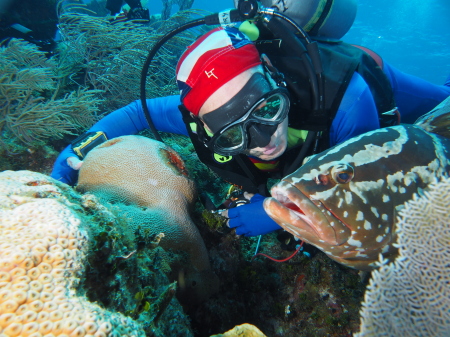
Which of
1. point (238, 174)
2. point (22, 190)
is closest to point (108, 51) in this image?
point (238, 174)

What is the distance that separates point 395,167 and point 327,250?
89 centimetres

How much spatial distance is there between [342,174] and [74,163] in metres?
3.13

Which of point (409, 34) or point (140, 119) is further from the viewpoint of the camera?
point (409, 34)

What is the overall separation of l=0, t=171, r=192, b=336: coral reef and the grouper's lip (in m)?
0.95

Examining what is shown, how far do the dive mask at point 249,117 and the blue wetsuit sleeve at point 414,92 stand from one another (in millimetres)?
2585

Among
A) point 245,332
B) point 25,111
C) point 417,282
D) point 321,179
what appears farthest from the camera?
point 25,111

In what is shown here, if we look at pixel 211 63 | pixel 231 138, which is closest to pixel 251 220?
pixel 231 138

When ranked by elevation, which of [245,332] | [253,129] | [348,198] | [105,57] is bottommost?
[245,332]

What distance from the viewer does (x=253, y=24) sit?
2928mm

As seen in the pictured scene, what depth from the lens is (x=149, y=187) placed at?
2.71m

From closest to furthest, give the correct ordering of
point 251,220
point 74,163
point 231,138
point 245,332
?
point 245,332
point 231,138
point 251,220
point 74,163

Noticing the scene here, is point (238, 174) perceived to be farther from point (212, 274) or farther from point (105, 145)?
point (105, 145)

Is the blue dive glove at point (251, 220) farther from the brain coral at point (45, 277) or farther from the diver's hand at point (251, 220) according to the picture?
the brain coral at point (45, 277)

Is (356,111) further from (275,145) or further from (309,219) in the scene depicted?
(309,219)
